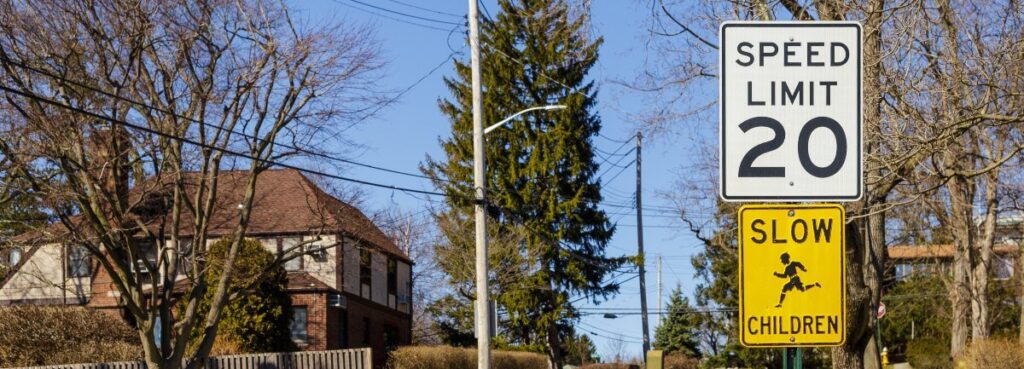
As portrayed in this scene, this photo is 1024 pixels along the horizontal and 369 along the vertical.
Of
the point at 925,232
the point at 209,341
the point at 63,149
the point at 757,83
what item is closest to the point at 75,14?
the point at 63,149

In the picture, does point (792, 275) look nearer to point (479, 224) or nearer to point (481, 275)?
point (481, 275)

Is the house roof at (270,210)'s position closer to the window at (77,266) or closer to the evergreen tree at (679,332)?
the window at (77,266)

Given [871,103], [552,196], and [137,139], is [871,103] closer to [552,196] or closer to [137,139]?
[137,139]

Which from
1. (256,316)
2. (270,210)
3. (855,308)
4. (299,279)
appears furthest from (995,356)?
(270,210)

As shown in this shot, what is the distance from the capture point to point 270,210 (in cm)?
3925

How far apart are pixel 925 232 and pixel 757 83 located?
1229 inches

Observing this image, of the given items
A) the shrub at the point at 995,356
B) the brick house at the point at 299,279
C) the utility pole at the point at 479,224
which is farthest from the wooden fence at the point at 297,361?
the shrub at the point at 995,356

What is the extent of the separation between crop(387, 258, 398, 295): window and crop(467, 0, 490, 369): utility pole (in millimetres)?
20047

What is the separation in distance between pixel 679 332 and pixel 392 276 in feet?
86.1

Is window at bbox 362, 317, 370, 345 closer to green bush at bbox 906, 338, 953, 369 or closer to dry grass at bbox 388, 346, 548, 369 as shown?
dry grass at bbox 388, 346, 548, 369

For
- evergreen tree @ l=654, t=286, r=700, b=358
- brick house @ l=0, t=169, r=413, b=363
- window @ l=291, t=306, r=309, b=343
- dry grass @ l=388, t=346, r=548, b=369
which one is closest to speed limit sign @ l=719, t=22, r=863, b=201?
dry grass @ l=388, t=346, r=548, b=369

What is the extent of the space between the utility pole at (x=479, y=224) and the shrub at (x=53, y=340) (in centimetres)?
842

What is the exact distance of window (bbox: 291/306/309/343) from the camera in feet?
123

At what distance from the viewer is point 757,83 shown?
582 centimetres
